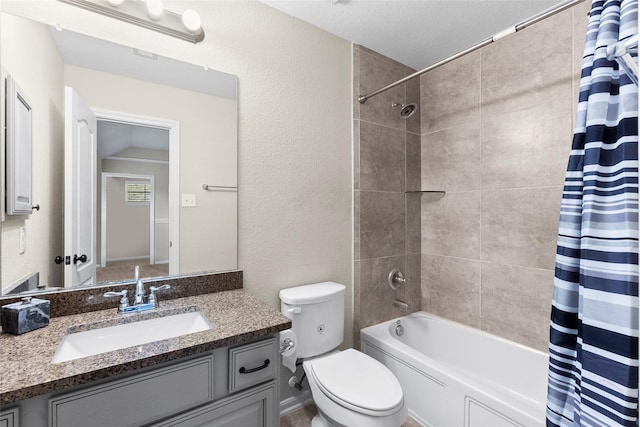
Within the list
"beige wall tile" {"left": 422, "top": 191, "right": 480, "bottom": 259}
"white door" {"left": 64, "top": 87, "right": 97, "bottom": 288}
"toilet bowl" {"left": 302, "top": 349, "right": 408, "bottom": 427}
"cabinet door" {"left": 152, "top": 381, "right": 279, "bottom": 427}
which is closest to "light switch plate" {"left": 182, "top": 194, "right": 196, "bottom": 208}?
"white door" {"left": 64, "top": 87, "right": 97, "bottom": 288}

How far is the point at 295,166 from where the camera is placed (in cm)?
183

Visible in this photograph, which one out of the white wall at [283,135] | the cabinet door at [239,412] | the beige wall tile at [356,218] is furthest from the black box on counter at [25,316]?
the beige wall tile at [356,218]

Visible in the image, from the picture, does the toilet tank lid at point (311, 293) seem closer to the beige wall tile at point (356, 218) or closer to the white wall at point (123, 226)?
the beige wall tile at point (356, 218)

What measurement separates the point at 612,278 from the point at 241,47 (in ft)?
5.91

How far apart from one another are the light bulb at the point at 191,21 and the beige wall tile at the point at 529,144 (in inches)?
72.2

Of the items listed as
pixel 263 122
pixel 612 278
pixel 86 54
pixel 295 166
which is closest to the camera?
pixel 612 278

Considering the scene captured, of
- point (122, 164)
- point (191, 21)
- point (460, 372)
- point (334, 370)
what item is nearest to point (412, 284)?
point (460, 372)

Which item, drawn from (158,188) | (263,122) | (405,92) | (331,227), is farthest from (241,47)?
(405,92)

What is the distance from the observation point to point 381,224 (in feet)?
7.22

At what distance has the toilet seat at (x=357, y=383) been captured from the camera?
1.27m

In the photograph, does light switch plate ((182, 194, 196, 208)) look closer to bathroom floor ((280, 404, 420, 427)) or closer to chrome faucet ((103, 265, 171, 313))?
chrome faucet ((103, 265, 171, 313))

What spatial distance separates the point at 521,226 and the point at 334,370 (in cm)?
142

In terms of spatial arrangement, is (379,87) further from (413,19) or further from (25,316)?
(25,316)

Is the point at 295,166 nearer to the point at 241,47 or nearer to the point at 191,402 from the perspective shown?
the point at 241,47
